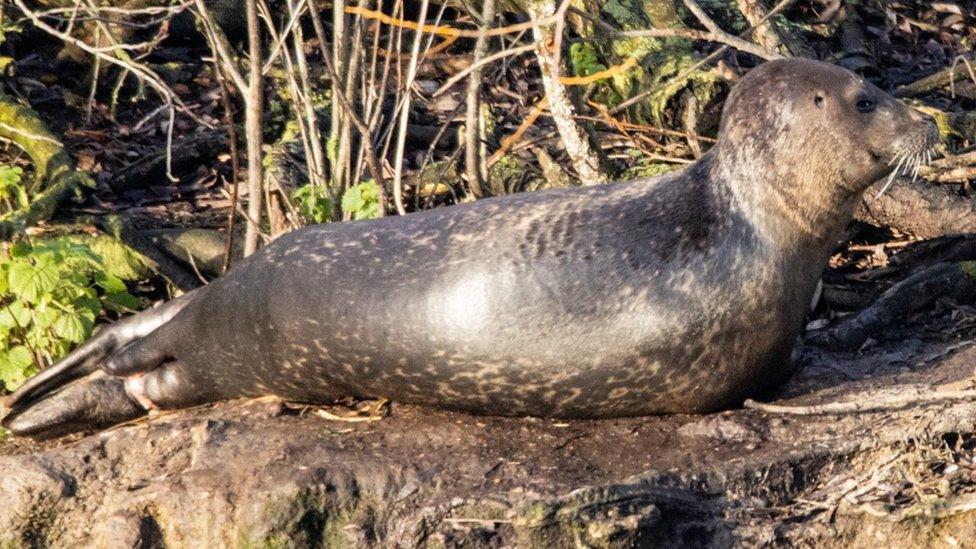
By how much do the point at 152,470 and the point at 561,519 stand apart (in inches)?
67.3

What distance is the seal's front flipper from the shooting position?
5961 millimetres

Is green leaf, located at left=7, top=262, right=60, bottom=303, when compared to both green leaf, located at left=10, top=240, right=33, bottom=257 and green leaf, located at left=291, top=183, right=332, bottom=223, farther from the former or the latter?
green leaf, located at left=291, top=183, right=332, bottom=223

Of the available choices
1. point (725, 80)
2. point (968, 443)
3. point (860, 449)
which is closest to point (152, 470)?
point (860, 449)

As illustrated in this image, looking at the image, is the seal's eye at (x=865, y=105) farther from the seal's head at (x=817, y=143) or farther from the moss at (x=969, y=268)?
the moss at (x=969, y=268)

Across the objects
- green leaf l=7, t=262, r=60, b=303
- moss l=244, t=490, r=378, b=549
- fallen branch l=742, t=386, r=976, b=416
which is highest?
green leaf l=7, t=262, r=60, b=303

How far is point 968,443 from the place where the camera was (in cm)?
488

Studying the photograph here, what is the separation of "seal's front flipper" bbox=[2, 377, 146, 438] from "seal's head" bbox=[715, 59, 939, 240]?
2.85m

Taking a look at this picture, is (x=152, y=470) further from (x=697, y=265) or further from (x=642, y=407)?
(x=697, y=265)

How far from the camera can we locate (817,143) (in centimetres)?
535

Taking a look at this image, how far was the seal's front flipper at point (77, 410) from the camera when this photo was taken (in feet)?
19.6

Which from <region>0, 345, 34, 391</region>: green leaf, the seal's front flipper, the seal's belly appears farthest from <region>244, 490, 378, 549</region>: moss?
<region>0, 345, 34, 391</region>: green leaf

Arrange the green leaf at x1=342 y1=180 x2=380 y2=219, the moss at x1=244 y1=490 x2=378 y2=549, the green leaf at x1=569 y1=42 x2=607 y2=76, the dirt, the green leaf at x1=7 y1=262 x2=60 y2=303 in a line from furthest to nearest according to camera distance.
→ the green leaf at x1=569 y1=42 x2=607 y2=76 → the green leaf at x1=342 y1=180 x2=380 y2=219 → the green leaf at x1=7 y1=262 x2=60 y2=303 → the moss at x1=244 y1=490 x2=378 y2=549 → the dirt

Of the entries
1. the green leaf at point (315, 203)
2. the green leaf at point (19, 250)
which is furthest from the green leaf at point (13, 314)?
the green leaf at point (315, 203)

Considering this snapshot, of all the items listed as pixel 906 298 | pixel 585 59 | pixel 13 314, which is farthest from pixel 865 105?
pixel 13 314
